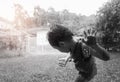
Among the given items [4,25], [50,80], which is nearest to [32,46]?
[4,25]

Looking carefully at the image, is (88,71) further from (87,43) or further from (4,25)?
(4,25)

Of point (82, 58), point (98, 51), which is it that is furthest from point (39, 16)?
point (98, 51)

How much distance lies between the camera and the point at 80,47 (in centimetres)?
122

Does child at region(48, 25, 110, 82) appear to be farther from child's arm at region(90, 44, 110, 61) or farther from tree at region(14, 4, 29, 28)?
tree at region(14, 4, 29, 28)

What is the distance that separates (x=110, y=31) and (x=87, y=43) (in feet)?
26.5

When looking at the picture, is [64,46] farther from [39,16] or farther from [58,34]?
[39,16]

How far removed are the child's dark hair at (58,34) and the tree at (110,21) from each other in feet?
24.3

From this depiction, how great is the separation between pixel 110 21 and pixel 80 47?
7.81 metres

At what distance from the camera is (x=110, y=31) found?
895 cm

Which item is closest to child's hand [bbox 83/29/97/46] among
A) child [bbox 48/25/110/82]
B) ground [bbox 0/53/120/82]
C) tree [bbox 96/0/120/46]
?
child [bbox 48/25/110/82]

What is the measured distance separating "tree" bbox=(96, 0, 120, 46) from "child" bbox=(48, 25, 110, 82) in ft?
23.9

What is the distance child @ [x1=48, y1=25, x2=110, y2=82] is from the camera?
111 centimetres

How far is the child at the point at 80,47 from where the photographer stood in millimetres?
1112

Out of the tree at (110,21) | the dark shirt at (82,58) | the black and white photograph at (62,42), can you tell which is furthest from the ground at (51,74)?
the tree at (110,21)
